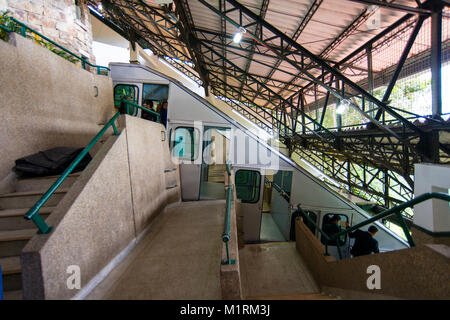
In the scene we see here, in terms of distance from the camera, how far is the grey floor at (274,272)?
4.36 m

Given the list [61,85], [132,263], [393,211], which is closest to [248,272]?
[132,263]

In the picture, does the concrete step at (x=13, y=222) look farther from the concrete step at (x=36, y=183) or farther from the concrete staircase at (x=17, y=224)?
the concrete step at (x=36, y=183)

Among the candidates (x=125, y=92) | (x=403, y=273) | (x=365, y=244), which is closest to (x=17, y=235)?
(x=403, y=273)

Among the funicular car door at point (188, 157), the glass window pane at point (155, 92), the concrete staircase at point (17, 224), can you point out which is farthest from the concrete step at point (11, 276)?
the glass window pane at point (155, 92)

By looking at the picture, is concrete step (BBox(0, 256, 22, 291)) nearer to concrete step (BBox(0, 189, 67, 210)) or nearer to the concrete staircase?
the concrete staircase

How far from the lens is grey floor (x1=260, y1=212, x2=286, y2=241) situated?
7652 mm

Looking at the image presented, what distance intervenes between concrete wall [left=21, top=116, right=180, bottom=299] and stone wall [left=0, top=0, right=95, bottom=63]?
3929mm

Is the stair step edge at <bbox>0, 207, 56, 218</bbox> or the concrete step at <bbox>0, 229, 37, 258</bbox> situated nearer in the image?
the concrete step at <bbox>0, 229, 37, 258</bbox>

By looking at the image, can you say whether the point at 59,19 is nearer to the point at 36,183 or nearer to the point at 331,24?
the point at 36,183

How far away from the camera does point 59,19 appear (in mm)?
5430

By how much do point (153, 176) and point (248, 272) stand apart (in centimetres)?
332

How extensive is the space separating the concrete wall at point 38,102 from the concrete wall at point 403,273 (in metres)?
5.69

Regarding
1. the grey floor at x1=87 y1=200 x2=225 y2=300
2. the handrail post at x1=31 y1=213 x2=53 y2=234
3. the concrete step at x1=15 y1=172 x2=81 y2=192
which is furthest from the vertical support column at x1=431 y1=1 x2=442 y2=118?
the concrete step at x1=15 y1=172 x2=81 y2=192

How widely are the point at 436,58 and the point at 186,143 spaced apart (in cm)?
677
